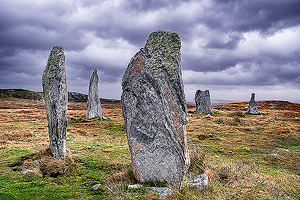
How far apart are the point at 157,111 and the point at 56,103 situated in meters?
5.11

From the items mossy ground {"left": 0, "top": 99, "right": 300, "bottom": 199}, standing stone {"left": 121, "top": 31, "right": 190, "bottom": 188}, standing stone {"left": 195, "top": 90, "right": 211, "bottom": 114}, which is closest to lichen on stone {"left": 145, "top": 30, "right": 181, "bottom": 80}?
standing stone {"left": 121, "top": 31, "right": 190, "bottom": 188}

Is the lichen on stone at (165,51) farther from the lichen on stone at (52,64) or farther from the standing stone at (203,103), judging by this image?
the standing stone at (203,103)

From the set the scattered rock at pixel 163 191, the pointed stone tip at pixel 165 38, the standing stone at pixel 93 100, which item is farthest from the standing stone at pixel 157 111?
the standing stone at pixel 93 100

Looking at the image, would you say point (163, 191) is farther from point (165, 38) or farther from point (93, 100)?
point (93, 100)

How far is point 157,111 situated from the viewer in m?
5.73

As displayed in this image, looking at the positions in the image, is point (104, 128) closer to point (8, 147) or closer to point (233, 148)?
point (8, 147)

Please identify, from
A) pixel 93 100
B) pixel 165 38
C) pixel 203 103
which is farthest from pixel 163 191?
pixel 203 103

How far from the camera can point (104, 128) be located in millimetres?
19312

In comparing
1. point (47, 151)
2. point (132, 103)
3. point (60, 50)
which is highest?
point (60, 50)

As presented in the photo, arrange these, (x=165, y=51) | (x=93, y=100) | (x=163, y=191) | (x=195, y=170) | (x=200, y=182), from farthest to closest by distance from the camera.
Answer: (x=93, y=100) < (x=195, y=170) < (x=165, y=51) < (x=200, y=182) < (x=163, y=191)

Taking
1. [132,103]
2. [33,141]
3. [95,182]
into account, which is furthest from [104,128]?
[132,103]

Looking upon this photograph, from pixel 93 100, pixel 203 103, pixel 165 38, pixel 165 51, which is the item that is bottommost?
pixel 203 103

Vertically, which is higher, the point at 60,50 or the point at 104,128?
the point at 60,50

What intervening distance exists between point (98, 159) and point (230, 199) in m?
6.56
